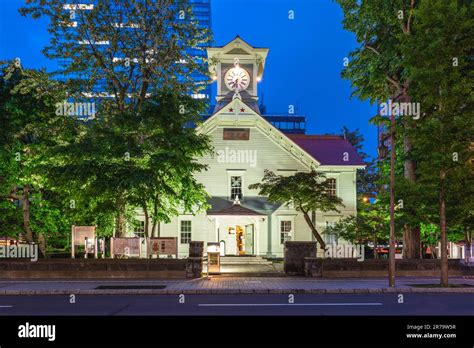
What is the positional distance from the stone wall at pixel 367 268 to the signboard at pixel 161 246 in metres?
6.46

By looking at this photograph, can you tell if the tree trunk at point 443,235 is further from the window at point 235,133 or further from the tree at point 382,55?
the window at point 235,133

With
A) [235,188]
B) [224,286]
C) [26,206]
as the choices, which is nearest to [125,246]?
[26,206]

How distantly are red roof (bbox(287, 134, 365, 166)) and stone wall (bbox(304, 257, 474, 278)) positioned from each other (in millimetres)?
13843

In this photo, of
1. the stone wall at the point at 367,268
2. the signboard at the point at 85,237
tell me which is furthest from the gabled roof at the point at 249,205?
the signboard at the point at 85,237

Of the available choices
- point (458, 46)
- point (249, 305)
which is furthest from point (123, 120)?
point (458, 46)

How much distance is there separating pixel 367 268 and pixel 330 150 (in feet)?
54.8

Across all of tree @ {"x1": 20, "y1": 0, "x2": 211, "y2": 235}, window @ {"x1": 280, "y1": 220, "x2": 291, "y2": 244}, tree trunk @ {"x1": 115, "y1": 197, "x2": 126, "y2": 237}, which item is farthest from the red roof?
tree trunk @ {"x1": 115, "y1": 197, "x2": 126, "y2": 237}

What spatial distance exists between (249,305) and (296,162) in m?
22.5

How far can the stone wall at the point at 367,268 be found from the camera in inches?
907

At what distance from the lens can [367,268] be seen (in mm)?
23141

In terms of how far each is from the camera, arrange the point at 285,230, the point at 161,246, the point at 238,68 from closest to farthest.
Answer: the point at 161,246
the point at 285,230
the point at 238,68

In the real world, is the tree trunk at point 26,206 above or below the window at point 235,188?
below

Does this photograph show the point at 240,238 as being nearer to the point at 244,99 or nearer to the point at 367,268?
the point at 244,99
